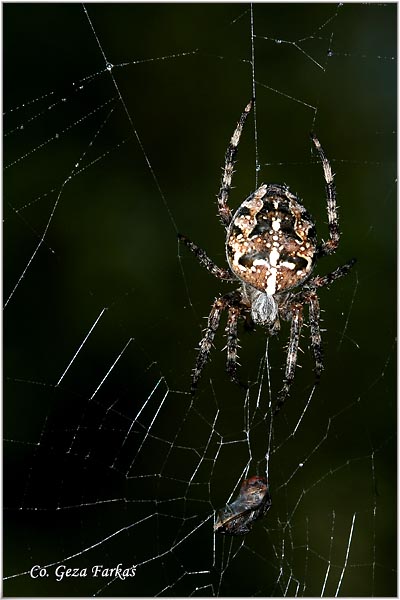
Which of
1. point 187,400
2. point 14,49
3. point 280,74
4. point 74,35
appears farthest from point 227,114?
point 187,400

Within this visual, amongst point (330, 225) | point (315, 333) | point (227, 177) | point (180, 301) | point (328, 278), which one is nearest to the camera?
point (227, 177)

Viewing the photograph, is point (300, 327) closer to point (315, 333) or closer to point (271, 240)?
point (315, 333)

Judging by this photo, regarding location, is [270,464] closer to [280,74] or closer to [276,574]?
[276,574]

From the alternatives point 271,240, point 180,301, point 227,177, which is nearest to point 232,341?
point 271,240

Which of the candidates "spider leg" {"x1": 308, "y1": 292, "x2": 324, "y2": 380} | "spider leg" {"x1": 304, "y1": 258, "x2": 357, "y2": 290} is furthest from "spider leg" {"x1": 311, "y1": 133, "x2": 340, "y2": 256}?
"spider leg" {"x1": 308, "y1": 292, "x2": 324, "y2": 380}

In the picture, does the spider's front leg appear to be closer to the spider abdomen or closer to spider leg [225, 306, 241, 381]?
spider leg [225, 306, 241, 381]

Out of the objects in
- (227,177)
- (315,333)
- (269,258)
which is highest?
(227,177)
